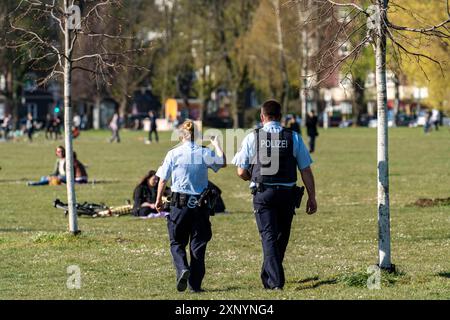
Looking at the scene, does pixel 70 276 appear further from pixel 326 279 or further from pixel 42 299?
pixel 326 279

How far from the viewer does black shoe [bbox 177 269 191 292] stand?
40.2 feet

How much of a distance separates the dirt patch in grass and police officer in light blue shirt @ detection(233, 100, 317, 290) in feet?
40.0

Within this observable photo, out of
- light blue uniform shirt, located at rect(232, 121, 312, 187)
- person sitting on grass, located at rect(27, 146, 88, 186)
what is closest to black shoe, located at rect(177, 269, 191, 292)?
light blue uniform shirt, located at rect(232, 121, 312, 187)

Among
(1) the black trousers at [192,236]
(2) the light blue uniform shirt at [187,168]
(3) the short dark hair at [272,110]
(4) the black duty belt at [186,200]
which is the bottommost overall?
(1) the black trousers at [192,236]

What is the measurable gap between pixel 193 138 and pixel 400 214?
1054 cm

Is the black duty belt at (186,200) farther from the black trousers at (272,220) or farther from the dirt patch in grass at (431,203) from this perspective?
the dirt patch in grass at (431,203)

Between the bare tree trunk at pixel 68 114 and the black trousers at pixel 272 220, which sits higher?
the bare tree trunk at pixel 68 114

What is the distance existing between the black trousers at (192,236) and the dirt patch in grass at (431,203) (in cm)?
1224

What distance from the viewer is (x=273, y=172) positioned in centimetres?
1235

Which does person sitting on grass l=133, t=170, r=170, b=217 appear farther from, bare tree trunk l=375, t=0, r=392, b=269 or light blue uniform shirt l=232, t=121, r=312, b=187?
light blue uniform shirt l=232, t=121, r=312, b=187

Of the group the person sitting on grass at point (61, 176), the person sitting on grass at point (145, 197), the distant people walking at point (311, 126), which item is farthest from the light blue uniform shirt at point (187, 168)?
the distant people walking at point (311, 126)

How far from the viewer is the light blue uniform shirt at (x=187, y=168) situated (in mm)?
12680

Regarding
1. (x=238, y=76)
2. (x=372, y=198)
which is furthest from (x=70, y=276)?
(x=238, y=76)

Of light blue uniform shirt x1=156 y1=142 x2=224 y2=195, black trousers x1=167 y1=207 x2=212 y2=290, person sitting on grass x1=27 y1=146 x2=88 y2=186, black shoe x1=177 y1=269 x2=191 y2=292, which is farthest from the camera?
person sitting on grass x1=27 y1=146 x2=88 y2=186
